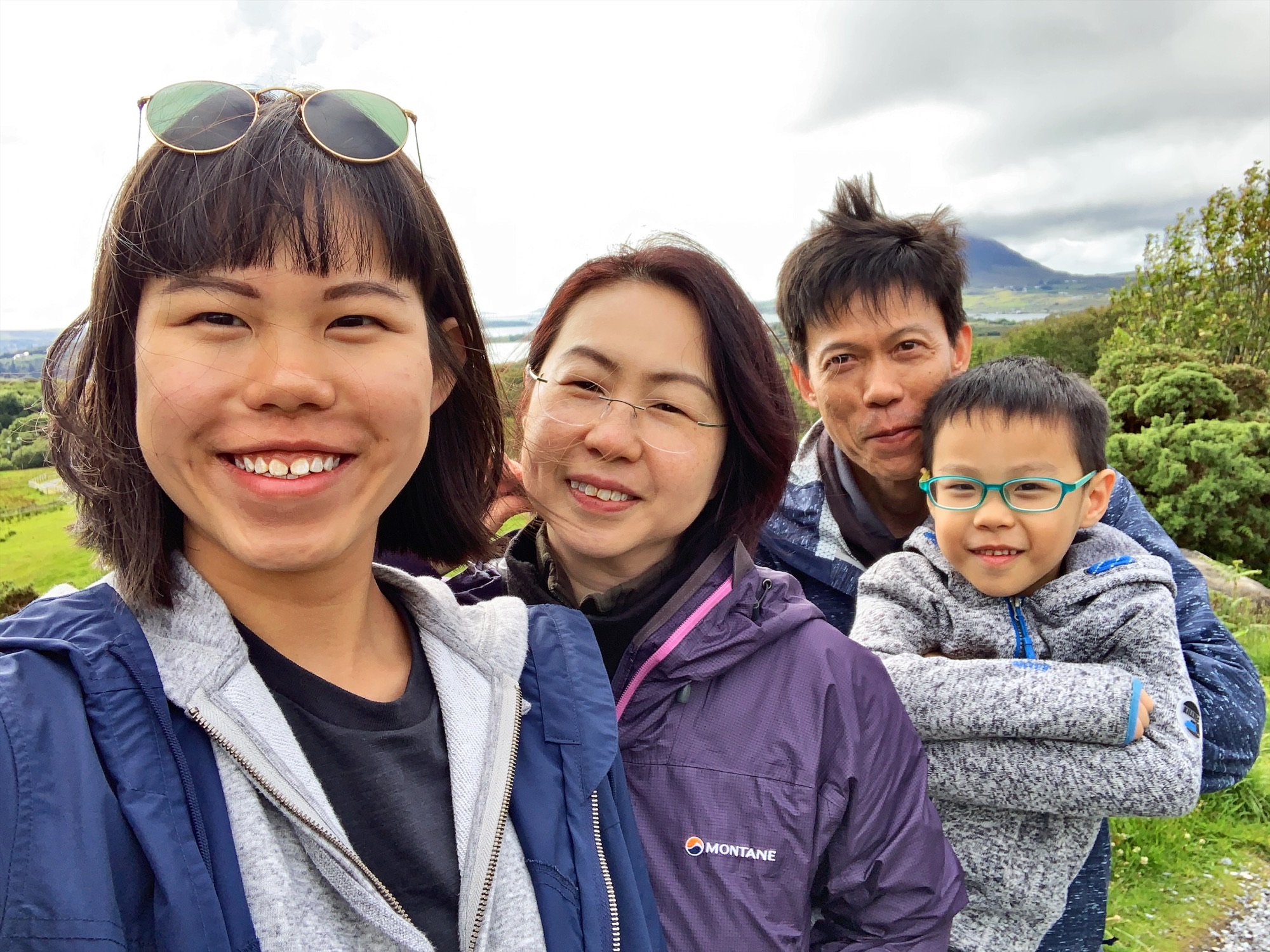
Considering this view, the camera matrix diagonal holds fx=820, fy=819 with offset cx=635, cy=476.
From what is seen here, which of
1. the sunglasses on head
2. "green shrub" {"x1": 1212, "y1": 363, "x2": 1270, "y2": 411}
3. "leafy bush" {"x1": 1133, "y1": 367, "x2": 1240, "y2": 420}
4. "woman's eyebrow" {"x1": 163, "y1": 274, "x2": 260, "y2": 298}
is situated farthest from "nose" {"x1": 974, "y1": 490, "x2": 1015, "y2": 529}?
"green shrub" {"x1": 1212, "y1": 363, "x2": 1270, "y2": 411}

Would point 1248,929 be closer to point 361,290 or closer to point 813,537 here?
point 813,537

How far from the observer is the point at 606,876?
1305mm

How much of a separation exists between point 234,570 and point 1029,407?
1.93m

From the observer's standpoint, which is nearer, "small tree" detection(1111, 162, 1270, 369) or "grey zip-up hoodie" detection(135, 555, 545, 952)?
"grey zip-up hoodie" detection(135, 555, 545, 952)

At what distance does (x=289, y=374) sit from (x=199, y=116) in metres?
0.46

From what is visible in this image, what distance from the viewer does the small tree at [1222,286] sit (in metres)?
15.3

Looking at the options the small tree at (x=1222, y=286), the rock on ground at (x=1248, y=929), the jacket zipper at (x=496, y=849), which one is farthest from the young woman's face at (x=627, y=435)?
the small tree at (x=1222, y=286)

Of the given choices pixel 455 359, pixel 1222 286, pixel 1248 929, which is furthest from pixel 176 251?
pixel 1222 286

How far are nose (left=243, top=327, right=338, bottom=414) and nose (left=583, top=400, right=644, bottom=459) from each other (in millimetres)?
754

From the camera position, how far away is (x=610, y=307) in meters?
1.92

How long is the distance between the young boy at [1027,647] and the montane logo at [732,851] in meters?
0.57

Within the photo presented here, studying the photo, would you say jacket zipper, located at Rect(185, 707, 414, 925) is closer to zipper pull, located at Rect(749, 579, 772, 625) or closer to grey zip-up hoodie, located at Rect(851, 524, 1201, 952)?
zipper pull, located at Rect(749, 579, 772, 625)

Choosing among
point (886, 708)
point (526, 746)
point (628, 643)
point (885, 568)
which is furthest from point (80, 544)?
point (885, 568)

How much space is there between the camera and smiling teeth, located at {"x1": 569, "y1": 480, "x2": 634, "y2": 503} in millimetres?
1873
